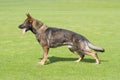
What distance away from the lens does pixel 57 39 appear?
13.5 meters

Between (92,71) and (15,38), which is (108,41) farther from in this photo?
(92,71)

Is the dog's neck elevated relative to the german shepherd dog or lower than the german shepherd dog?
elevated

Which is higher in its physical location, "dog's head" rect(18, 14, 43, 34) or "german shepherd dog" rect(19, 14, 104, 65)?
"dog's head" rect(18, 14, 43, 34)

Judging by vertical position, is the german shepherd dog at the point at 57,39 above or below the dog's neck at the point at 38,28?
below

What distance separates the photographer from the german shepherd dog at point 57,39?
13.4 m

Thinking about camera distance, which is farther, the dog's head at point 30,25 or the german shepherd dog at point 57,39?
the dog's head at point 30,25

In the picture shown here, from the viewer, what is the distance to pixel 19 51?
16469mm

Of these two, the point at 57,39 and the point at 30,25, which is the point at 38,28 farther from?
the point at 57,39

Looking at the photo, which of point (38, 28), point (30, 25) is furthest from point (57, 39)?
point (30, 25)

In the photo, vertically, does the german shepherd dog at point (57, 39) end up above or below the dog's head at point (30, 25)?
below

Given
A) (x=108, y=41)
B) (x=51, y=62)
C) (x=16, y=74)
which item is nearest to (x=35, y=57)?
(x=51, y=62)

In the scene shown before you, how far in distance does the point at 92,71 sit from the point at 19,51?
5.00m

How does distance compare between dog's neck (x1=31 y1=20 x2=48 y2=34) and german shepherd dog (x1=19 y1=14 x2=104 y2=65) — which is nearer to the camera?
german shepherd dog (x1=19 y1=14 x2=104 y2=65)

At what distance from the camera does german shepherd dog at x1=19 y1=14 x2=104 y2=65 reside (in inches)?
528
